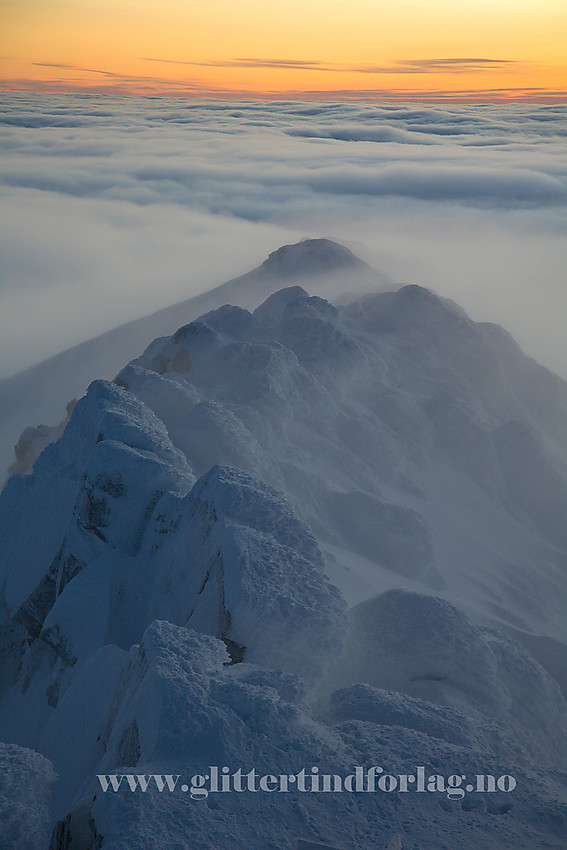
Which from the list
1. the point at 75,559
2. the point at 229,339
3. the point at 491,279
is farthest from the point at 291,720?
the point at 491,279

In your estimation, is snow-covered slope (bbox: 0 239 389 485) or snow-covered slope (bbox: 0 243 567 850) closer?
snow-covered slope (bbox: 0 243 567 850)

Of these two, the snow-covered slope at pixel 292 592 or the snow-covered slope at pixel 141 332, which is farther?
the snow-covered slope at pixel 141 332

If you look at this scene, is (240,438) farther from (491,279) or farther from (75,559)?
(491,279)

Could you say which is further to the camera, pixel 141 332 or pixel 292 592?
pixel 141 332

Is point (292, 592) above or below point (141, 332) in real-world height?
above
